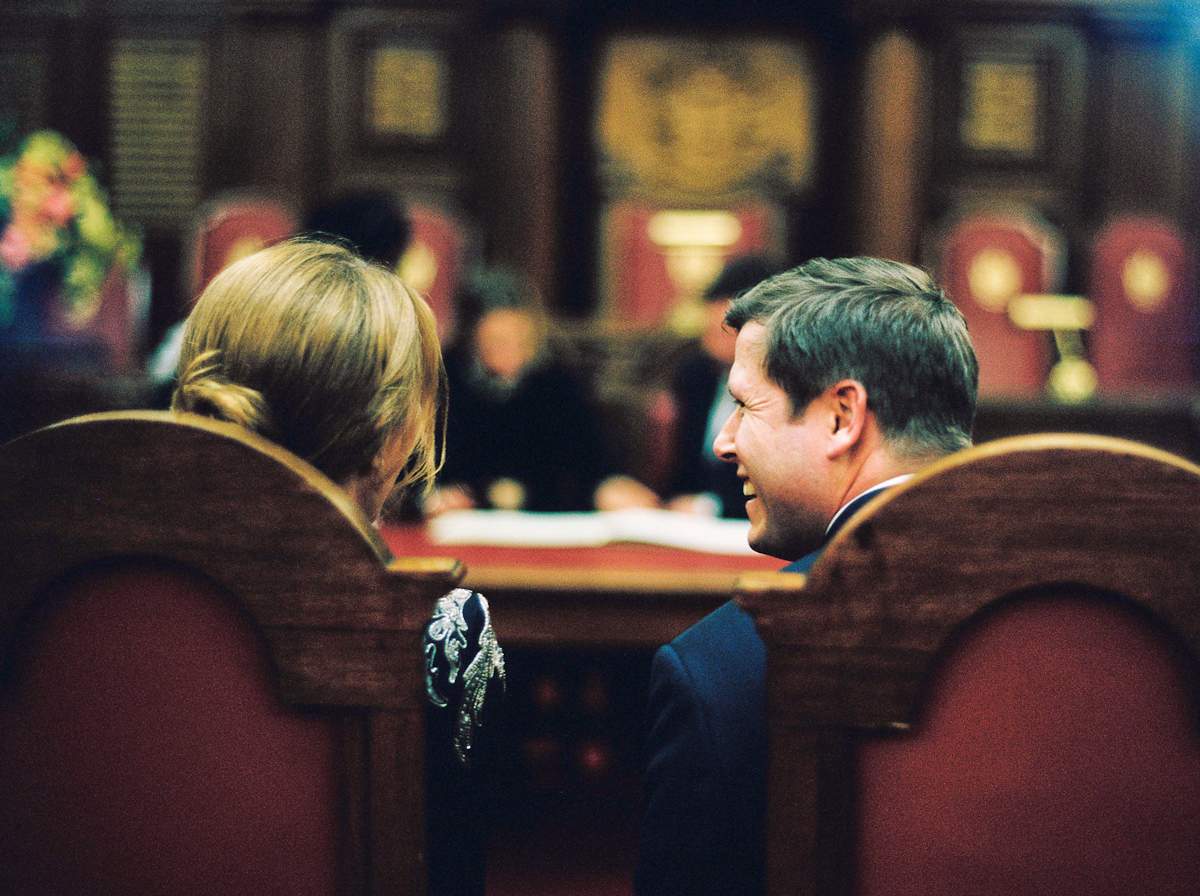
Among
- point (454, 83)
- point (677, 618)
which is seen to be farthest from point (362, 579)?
point (454, 83)

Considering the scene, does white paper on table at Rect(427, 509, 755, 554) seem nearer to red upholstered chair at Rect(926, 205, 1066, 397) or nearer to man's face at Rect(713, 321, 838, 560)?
man's face at Rect(713, 321, 838, 560)

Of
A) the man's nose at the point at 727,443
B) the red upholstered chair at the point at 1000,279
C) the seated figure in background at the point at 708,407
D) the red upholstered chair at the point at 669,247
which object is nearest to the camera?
the man's nose at the point at 727,443

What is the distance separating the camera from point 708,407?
2955 millimetres

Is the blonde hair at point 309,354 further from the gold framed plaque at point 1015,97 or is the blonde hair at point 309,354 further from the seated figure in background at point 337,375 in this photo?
the gold framed plaque at point 1015,97

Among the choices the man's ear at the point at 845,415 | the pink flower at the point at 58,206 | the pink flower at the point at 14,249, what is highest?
the pink flower at the point at 58,206

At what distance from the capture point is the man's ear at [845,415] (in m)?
0.84

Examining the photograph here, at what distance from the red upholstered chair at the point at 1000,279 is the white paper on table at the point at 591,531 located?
271 centimetres

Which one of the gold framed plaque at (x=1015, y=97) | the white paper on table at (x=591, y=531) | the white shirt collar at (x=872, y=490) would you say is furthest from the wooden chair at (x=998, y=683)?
the gold framed plaque at (x=1015, y=97)

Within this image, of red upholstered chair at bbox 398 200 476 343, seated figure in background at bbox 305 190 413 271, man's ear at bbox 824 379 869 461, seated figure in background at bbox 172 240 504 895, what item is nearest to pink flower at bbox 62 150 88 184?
red upholstered chair at bbox 398 200 476 343

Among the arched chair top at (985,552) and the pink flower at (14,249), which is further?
the pink flower at (14,249)

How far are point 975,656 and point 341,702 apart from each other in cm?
39

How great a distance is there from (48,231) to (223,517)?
3.34 metres

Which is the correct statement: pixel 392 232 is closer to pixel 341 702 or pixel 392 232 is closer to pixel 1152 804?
pixel 341 702

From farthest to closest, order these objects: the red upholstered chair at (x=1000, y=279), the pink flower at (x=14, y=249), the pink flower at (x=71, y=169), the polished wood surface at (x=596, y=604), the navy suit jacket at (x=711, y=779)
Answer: the red upholstered chair at (x=1000, y=279)
the pink flower at (x=71, y=169)
the pink flower at (x=14, y=249)
the polished wood surface at (x=596, y=604)
the navy suit jacket at (x=711, y=779)
